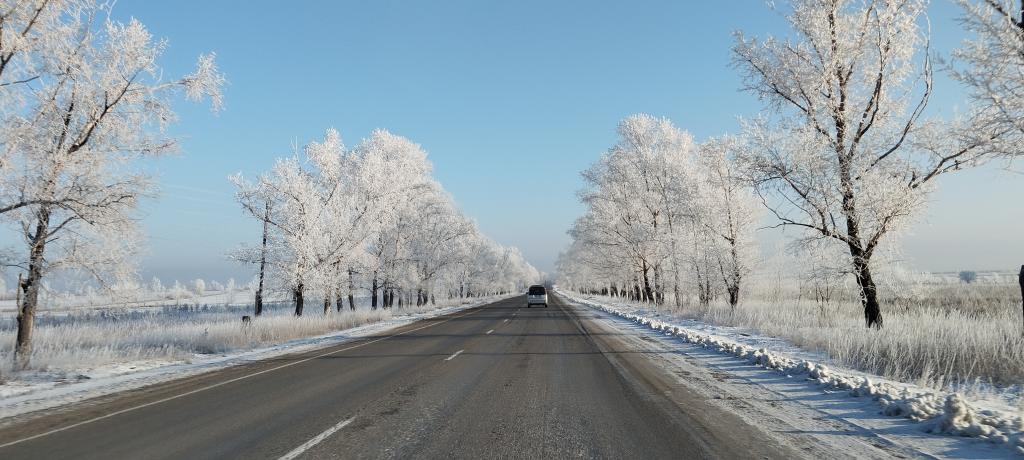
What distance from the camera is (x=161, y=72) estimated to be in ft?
41.7

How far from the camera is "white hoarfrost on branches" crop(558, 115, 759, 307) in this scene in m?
24.4

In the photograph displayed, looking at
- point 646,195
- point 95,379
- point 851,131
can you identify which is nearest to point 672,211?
point 646,195

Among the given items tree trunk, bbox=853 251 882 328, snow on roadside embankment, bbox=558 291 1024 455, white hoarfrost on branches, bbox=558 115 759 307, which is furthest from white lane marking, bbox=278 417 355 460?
white hoarfrost on branches, bbox=558 115 759 307

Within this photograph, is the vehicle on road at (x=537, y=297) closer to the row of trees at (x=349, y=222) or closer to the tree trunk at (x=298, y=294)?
the row of trees at (x=349, y=222)

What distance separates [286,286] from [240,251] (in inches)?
133

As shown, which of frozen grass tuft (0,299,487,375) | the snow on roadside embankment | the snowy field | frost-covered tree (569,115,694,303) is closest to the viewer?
the snow on roadside embankment

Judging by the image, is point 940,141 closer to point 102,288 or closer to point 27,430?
point 27,430

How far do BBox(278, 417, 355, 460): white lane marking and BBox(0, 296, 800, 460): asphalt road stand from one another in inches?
0.8

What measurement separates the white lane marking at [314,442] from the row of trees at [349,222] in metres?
21.6

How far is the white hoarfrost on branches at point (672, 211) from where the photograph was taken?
24438 millimetres

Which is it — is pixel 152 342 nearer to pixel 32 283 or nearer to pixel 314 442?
pixel 32 283

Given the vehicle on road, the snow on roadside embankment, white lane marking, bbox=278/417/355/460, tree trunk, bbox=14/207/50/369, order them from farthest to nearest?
the vehicle on road → tree trunk, bbox=14/207/50/369 → the snow on roadside embankment → white lane marking, bbox=278/417/355/460

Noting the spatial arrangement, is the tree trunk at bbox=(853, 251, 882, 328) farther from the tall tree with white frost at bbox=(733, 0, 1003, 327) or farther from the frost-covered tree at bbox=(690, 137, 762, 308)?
the frost-covered tree at bbox=(690, 137, 762, 308)

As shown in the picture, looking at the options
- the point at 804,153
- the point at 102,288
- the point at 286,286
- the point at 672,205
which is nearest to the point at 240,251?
the point at 286,286
